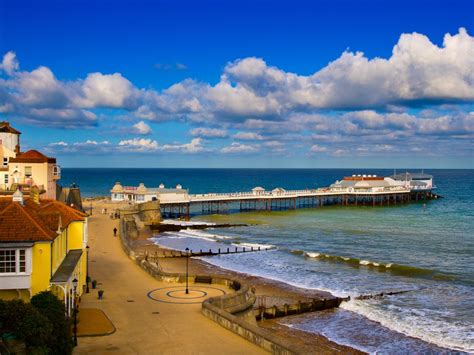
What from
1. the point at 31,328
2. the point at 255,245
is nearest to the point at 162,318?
the point at 31,328

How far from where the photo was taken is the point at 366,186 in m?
102

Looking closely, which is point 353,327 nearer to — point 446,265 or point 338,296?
point 338,296

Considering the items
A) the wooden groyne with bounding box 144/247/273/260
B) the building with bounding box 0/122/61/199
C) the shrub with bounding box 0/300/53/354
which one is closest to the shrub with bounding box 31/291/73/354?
the shrub with bounding box 0/300/53/354

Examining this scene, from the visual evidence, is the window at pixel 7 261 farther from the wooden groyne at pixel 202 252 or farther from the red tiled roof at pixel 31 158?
the red tiled roof at pixel 31 158

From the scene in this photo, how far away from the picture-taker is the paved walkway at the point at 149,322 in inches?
656

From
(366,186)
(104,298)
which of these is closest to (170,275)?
(104,298)

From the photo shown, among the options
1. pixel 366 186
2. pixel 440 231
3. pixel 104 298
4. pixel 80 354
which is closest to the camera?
pixel 80 354

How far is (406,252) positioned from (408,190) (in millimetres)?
64637

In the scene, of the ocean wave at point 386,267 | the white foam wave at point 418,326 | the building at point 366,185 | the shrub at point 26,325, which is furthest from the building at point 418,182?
the shrub at point 26,325

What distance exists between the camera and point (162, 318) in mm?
20109

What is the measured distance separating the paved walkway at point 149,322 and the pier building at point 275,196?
44063 millimetres

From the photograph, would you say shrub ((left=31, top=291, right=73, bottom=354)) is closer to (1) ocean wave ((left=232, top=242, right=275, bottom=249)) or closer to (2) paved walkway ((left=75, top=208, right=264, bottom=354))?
(2) paved walkway ((left=75, top=208, right=264, bottom=354))

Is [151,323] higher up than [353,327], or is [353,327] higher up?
[151,323]

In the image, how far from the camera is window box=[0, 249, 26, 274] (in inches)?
674
